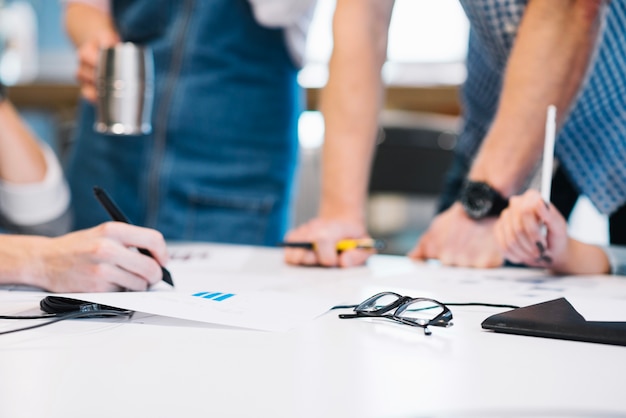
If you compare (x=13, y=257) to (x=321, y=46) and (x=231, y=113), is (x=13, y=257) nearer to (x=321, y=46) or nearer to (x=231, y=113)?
(x=231, y=113)

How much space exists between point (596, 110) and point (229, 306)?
2.59 ft

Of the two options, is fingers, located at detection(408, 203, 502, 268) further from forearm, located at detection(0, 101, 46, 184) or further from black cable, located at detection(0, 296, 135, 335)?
forearm, located at detection(0, 101, 46, 184)

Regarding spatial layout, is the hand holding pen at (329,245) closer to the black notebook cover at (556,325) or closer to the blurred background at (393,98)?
the black notebook cover at (556,325)

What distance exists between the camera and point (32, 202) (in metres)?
1.65

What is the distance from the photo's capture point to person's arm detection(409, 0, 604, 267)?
1.17m

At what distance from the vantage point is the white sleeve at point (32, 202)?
1633 millimetres

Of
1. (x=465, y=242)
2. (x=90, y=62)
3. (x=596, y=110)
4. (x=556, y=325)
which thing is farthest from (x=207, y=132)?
(x=556, y=325)

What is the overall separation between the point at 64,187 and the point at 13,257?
2.62 feet

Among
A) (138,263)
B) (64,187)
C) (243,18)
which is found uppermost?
(243,18)

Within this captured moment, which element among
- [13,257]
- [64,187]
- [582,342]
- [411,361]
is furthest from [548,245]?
[64,187]

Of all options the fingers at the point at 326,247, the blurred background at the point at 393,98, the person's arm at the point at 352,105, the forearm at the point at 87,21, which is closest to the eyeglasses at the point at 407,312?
the fingers at the point at 326,247

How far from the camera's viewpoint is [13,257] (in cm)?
94

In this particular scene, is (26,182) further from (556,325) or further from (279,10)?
(556,325)

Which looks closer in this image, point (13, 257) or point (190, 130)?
point (13, 257)
